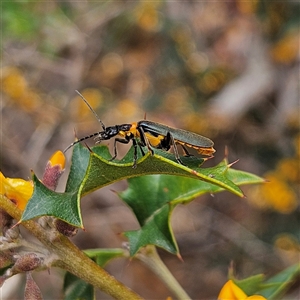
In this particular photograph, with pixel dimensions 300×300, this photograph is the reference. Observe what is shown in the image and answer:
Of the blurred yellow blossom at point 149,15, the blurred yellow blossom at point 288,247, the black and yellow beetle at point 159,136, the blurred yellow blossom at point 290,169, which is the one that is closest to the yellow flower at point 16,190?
the black and yellow beetle at point 159,136

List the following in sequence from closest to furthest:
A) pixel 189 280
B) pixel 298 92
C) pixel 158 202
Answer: pixel 158 202 < pixel 298 92 < pixel 189 280

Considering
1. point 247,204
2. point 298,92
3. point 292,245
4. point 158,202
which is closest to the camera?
point 158,202

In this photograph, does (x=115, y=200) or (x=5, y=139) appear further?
(x=115, y=200)

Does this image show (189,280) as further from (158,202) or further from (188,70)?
(158,202)

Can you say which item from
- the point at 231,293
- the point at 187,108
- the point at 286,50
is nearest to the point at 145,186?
the point at 231,293

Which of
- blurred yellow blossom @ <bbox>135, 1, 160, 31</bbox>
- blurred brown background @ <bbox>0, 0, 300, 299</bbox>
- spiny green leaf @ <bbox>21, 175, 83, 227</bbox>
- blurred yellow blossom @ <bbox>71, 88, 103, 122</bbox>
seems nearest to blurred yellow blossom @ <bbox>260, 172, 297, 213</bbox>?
blurred brown background @ <bbox>0, 0, 300, 299</bbox>

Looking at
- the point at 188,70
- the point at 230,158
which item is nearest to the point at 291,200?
the point at 230,158
